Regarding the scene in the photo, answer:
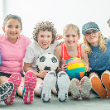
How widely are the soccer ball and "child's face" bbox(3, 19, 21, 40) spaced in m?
0.32

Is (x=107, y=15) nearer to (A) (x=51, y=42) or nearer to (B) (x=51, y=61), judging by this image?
(A) (x=51, y=42)

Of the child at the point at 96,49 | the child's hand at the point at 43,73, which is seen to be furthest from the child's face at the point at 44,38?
the child at the point at 96,49

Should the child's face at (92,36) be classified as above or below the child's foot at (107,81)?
above

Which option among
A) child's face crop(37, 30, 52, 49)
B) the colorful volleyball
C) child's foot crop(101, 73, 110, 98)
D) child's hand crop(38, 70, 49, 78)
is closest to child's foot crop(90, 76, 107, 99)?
child's foot crop(101, 73, 110, 98)

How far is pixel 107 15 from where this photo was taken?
2342mm

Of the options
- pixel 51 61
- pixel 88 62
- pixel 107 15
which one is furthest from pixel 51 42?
pixel 107 15

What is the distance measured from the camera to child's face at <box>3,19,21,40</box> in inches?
49.1

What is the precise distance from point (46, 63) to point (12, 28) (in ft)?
1.44

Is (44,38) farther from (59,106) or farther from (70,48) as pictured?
(59,106)

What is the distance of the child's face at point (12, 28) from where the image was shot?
1.25m

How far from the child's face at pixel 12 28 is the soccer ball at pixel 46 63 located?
1.06ft

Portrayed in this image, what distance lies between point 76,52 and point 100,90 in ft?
1.44

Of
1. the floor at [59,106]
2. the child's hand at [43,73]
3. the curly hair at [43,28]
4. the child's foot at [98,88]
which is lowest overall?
the floor at [59,106]

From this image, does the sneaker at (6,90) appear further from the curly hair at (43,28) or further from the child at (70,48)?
the curly hair at (43,28)
